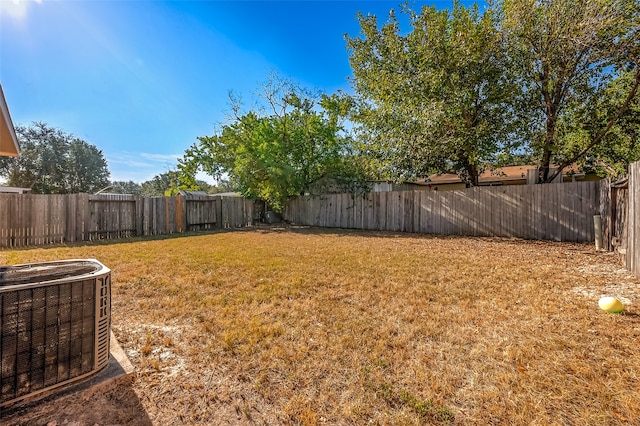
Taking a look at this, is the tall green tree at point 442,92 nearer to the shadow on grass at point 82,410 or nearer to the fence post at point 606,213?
the fence post at point 606,213

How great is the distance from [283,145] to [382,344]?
474 inches

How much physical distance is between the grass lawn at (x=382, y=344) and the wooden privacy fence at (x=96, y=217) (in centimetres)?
604

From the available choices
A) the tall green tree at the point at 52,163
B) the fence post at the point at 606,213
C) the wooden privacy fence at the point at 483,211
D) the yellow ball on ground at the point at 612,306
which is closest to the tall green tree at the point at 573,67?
the wooden privacy fence at the point at 483,211

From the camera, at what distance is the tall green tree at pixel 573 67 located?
6496 mm

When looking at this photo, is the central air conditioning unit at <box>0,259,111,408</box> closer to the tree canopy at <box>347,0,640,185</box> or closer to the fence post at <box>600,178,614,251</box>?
the fence post at <box>600,178,614,251</box>

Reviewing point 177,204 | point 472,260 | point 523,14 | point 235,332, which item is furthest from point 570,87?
point 177,204

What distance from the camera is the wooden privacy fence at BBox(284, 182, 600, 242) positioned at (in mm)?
7252

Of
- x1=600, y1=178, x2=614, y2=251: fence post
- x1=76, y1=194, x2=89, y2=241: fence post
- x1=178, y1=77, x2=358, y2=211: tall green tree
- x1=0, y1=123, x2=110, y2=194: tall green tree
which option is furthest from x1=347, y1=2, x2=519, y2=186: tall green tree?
x1=0, y1=123, x2=110, y2=194: tall green tree

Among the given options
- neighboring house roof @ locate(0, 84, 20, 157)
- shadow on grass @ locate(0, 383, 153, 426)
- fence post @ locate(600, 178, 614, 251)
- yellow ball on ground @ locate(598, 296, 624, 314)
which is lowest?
shadow on grass @ locate(0, 383, 153, 426)

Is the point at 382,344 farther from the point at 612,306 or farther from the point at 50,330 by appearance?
the point at 612,306

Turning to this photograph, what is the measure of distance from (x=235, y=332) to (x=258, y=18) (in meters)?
9.15

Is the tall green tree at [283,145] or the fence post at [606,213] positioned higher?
the tall green tree at [283,145]

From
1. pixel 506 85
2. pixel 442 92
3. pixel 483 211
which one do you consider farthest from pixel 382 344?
pixel 506 85

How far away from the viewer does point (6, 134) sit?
4.22 metres
